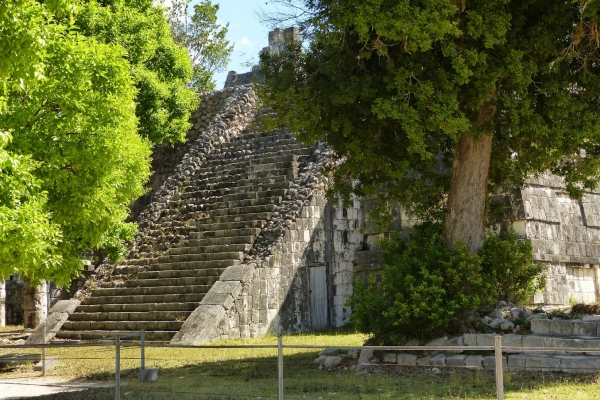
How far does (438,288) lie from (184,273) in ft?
27.0

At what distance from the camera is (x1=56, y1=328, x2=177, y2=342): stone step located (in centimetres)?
1667

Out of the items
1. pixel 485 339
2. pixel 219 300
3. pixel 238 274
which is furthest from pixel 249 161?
pixel 485 339

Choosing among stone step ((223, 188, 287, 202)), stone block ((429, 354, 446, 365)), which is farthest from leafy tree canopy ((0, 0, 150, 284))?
stone step ((223, 188, 287, 202))

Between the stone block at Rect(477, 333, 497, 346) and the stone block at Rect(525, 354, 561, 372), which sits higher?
the stone block at Rect(477, 333, 497, 346)

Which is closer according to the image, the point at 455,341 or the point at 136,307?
the point at 455,341

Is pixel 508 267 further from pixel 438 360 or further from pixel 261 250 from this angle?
pixel 261 250

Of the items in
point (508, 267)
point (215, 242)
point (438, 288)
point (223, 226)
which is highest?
point (223, 226)

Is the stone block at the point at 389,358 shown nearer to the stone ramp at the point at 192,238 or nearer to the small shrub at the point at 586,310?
the small shrub at the point at 586,310

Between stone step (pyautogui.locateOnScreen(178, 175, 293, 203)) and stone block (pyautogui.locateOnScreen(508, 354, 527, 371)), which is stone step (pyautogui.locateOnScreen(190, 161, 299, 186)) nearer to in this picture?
stone step (pyautogui.locateOnScreen(178, 175, 293, 203))

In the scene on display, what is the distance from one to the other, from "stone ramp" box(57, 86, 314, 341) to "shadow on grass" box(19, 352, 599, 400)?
4319 millimetres

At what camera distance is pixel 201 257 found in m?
19.1

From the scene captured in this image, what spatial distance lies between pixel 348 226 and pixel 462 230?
7656mm

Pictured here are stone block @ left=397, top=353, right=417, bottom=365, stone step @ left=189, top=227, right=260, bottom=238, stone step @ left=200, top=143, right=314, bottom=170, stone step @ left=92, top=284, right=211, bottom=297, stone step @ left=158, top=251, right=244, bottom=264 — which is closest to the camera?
stone block @ left=397, top=353, right=417, bottom=365

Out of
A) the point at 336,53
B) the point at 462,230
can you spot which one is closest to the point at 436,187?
the point at 462,230
